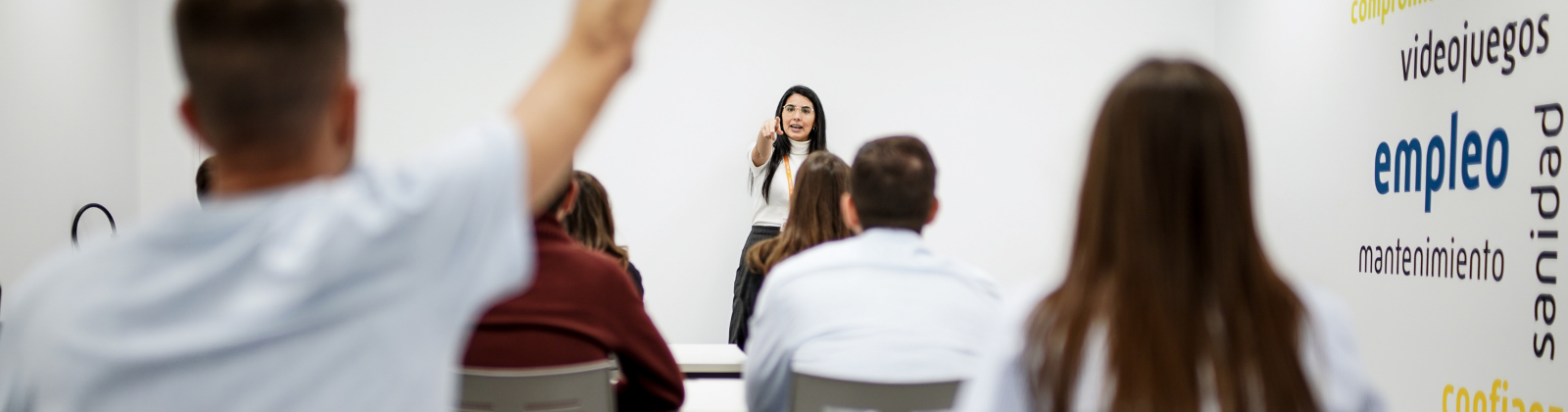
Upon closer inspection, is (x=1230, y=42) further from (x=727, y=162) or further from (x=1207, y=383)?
(x=1207, y=383)

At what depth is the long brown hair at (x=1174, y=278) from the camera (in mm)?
916

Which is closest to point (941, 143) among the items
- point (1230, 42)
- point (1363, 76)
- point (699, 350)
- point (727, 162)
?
point (727, 162)

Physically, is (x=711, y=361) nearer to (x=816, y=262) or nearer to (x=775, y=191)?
(x=816, y=262)

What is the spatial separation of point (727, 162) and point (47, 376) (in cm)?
487

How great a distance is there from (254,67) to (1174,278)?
2.38 feet

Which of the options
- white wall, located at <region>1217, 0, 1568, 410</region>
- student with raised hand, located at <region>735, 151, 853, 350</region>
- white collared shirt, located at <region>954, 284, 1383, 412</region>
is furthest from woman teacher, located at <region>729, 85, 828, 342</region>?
white collared shirt, located at <region>954, 284, 1383, 412</region>

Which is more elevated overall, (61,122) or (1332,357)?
(61,122)

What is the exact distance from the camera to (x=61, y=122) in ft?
14.2

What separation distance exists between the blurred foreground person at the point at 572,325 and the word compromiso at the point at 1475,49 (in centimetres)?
254

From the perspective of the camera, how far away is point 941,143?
219 inches

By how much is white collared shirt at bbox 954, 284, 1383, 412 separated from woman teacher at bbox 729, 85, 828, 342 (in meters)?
3.85

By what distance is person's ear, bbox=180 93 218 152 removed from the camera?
2.27 feet

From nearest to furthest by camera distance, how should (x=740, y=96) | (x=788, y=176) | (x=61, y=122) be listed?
(x=61, y=122) < (x=788, y=176) < (x=740, y=96)

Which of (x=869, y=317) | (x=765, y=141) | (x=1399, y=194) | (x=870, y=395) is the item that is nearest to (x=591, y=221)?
(x=869, y=317)
